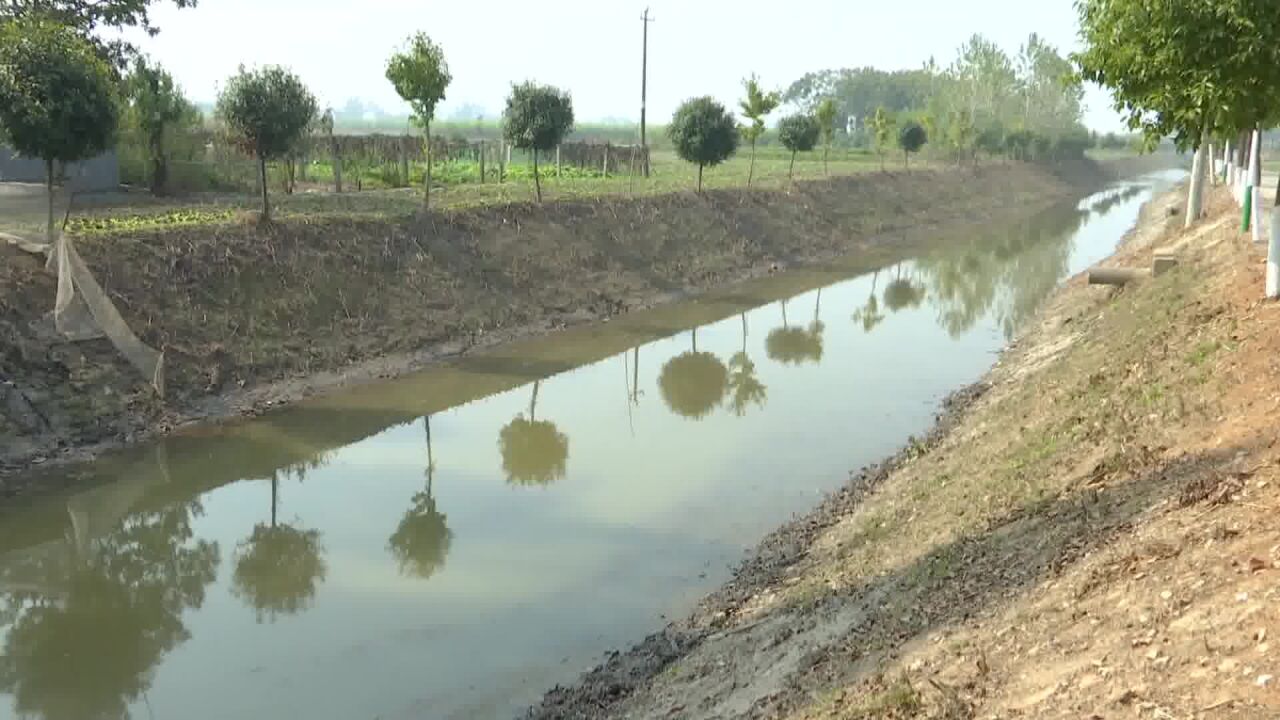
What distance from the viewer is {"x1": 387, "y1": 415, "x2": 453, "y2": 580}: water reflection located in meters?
11.6

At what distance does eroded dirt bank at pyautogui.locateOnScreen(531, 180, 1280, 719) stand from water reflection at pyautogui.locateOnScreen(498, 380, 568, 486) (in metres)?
4.33

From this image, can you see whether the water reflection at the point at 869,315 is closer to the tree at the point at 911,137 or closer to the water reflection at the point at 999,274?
the water reflection at the point at 999,274

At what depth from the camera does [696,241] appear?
106ft

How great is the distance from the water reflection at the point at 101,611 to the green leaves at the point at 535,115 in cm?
1735

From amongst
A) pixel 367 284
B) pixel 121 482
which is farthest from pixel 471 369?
pixel 121 482

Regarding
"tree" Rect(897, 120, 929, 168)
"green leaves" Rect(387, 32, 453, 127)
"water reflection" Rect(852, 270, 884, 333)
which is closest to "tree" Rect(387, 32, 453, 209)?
"green leaves" Rect(387, 32, 453, 127)

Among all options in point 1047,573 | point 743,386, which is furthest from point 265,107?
point 1047,573

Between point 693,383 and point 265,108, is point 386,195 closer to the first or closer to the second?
point 265,108

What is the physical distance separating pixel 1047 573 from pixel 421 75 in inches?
792

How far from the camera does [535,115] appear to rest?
1121 inches

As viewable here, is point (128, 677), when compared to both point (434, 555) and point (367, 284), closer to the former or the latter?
point (434, 555)

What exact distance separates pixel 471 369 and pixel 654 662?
1230 cm

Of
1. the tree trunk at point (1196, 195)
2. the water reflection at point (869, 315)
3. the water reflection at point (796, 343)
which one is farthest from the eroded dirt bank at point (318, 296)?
the tree trunk at point (1196, 195)

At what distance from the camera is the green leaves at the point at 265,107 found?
1991 centimetres
